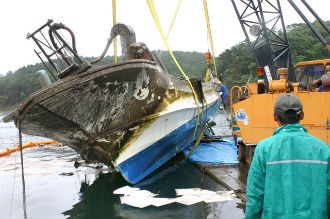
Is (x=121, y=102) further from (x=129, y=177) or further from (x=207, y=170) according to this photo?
(x=207, y=170)

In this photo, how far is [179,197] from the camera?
5773 mm

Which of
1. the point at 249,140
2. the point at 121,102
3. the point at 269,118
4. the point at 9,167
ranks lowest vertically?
the point at 9,167

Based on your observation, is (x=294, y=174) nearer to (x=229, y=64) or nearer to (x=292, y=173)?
(x=292, y=173)

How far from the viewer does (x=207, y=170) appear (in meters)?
7.33

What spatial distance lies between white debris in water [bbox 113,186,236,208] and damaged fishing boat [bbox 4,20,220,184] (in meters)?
0.79

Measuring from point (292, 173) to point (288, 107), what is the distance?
1.36ft

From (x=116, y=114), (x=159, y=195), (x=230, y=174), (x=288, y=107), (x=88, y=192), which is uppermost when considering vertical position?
(x=288, y=107)

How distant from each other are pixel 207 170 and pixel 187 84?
2149mm

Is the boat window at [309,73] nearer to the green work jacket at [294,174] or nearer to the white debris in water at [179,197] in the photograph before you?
the white debris in water at [179,197]

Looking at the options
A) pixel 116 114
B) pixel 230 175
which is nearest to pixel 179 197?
pixel 230 175

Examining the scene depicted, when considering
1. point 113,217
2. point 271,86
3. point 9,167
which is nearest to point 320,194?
point 113,217

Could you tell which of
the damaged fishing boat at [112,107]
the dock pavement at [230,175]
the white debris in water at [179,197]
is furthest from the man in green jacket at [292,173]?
the damaged fishing boat at [112,107]

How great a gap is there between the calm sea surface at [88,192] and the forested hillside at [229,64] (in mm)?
31965

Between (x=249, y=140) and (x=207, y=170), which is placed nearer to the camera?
(x=249, y=140)
